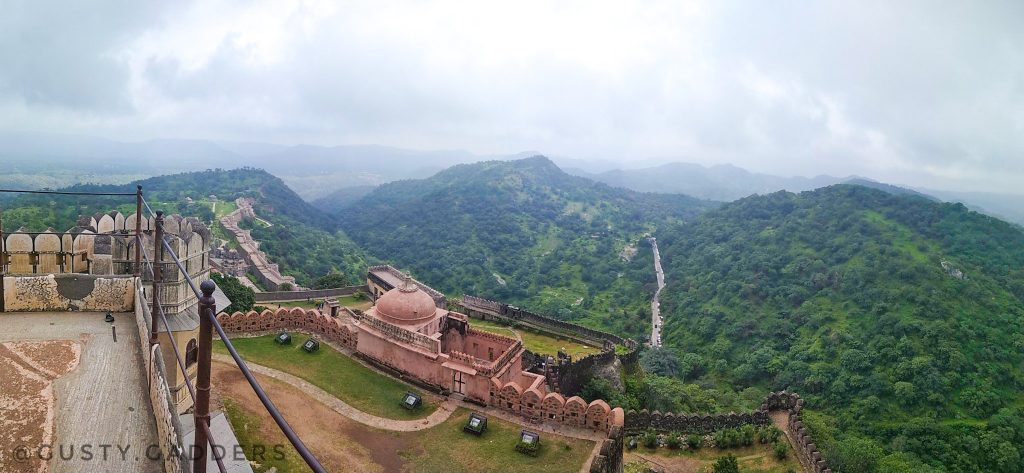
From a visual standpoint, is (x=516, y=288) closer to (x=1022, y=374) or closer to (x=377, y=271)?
(x=377, y=271)

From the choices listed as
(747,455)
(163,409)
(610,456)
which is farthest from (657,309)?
(163,409)

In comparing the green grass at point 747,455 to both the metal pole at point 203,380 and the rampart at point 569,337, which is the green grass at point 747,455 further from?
the metal pole at point 203,380

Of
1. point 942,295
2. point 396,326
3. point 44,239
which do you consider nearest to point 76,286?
point 44,239

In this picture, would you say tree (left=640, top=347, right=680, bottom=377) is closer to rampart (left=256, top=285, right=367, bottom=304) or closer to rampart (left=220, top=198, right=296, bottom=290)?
rampart (left=256, top=285, right=367, bottom=304)

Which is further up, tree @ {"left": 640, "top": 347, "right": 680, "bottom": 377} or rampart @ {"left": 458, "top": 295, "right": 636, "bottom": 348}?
rampart @ {"left": 458, "top": 295, "right": 636, "bottom": 348}

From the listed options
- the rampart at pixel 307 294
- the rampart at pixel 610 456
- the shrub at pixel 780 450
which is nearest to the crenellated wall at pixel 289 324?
the rampart at pixel 307 294

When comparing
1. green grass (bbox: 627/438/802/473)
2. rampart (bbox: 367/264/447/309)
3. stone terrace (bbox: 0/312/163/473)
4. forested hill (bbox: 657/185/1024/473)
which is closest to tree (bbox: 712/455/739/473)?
green grass (bbox: 627/438/802/473)
